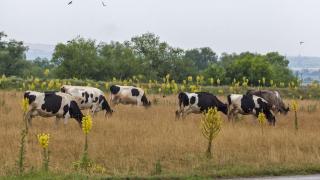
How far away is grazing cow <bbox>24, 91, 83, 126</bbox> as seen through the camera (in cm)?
2141

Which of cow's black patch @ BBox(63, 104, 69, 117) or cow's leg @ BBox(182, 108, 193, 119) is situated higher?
cow's black patch @ BBox(63, 104, 69, 117)

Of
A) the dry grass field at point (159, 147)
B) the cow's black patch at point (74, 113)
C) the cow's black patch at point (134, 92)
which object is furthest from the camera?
the cow's black patch at point (134, 92)

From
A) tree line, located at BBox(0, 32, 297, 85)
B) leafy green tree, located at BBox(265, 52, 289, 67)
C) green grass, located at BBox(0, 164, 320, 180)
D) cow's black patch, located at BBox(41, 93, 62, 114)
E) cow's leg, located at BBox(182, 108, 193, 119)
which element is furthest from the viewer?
leafy green tree, located at BBox(265, 52, 289, 67)

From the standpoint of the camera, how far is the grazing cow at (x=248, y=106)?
26.7 metres

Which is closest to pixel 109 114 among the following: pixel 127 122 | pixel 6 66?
pixel 127 122

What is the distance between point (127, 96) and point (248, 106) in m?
7.90

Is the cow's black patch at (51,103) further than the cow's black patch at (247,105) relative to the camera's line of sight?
No

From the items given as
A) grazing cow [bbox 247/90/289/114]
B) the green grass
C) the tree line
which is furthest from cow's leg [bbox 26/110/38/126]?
the tree line

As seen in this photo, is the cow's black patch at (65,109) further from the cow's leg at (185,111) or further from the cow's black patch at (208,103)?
the cow's black patch at (208,103)

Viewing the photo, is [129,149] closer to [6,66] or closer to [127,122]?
[127,122]

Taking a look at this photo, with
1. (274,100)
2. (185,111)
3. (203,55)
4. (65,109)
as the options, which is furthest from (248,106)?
(203,55)

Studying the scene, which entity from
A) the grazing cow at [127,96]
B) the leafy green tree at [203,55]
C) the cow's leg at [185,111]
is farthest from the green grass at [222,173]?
the leafy green tree at [203,55]

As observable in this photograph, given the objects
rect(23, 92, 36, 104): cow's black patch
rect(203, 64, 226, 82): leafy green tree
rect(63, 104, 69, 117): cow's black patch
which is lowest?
rect(63, 104, 69, 117): cow's black patch

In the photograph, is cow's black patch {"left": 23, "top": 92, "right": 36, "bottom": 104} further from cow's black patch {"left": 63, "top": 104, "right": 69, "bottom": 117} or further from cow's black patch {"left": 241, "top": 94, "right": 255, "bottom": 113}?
cow's black patch {"left": 241, "top": 94, "right": 255, "bottom": 113}
